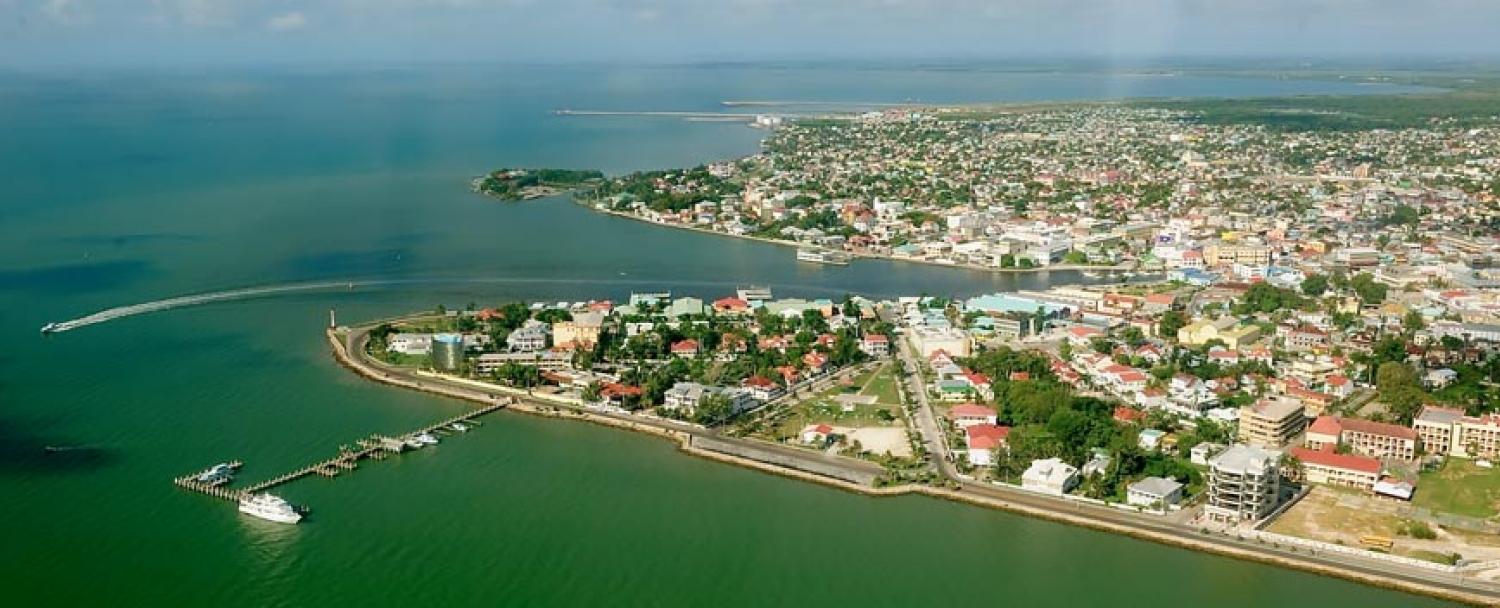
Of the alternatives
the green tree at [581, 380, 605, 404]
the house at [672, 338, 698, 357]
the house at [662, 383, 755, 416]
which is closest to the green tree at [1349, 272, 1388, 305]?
the house at [672, 338, 698, 357]

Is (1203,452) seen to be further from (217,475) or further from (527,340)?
(217,475)

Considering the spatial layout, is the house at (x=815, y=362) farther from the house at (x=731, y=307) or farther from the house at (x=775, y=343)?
the house at (x=731, y=307)

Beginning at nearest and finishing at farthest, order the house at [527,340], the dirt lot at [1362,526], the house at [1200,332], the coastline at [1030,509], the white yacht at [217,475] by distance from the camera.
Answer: the coastline at [1030,509] → the dirt lot at [1362,526] → the white yacht at [217,475] → the house at [527,340] → the house at [1200,332]

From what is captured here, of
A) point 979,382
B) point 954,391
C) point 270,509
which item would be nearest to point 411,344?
point 270,509

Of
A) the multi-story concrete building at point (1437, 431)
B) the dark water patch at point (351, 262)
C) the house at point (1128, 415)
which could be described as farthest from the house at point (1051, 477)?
the dark water patch at point (351, 262)

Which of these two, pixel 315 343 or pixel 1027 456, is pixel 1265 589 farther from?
pixel 315 343

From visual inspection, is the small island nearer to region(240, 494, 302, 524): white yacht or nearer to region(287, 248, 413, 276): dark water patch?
region(287, 248, 413, 276): dark water patch
